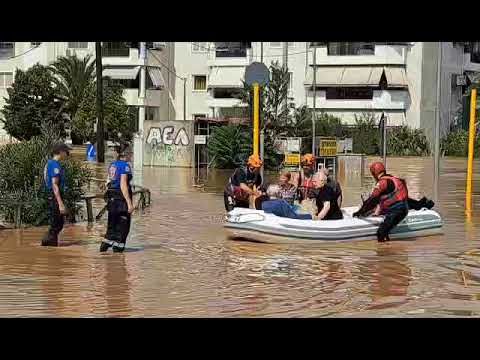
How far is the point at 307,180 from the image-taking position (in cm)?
1656

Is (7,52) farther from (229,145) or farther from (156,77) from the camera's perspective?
(229,145)

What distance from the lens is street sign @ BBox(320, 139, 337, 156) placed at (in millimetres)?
32312

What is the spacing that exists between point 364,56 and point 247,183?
156 feet

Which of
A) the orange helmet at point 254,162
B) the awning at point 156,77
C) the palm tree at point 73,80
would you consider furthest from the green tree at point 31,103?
the orange helmet at point 254,162

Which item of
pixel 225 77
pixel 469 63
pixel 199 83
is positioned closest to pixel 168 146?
pixel 225 77

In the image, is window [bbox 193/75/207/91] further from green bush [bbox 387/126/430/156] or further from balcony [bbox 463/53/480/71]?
balcony [bbox 463/53/480/71]

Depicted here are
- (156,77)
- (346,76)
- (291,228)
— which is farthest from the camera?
(156,77)

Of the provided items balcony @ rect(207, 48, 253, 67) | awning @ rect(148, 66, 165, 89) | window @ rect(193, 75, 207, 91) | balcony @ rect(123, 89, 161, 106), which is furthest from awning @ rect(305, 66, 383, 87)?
balcony @ rect(123, 89, 161, 106)

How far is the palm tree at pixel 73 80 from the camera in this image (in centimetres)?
5669

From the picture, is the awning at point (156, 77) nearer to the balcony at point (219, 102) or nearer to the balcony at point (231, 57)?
the balcony at point (219, 102)

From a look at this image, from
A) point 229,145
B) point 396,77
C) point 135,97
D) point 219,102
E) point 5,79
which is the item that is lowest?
point 229,145

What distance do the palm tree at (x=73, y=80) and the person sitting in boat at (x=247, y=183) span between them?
4108 centimetres

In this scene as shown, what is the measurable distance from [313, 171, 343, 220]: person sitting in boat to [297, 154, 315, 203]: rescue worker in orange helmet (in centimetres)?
103
